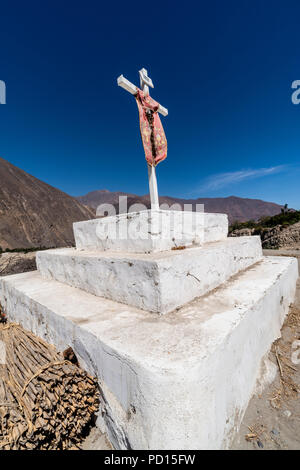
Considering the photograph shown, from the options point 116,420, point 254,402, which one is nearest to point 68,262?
point 116,420

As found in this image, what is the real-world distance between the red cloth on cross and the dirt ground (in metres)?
3.10

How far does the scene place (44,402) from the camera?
4.33 feet

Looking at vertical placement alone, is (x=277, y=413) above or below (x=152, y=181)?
below

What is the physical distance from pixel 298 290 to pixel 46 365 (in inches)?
194

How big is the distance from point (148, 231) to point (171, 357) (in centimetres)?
141

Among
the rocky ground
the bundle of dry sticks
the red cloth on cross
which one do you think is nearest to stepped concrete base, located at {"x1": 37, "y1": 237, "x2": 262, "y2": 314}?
the bundle of dry sticks

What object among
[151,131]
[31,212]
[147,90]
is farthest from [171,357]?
[31,212]

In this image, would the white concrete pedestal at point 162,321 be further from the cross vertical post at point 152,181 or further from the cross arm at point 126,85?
the cross arm at point 126,85

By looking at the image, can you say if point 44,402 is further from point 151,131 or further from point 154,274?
point 151,131

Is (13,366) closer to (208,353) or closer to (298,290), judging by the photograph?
(208,353)

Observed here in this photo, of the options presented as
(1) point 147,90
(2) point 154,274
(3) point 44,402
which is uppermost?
(1) point 147,90

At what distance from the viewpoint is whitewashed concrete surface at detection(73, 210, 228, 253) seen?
93.6 inches

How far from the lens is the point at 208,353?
1.19 meters
